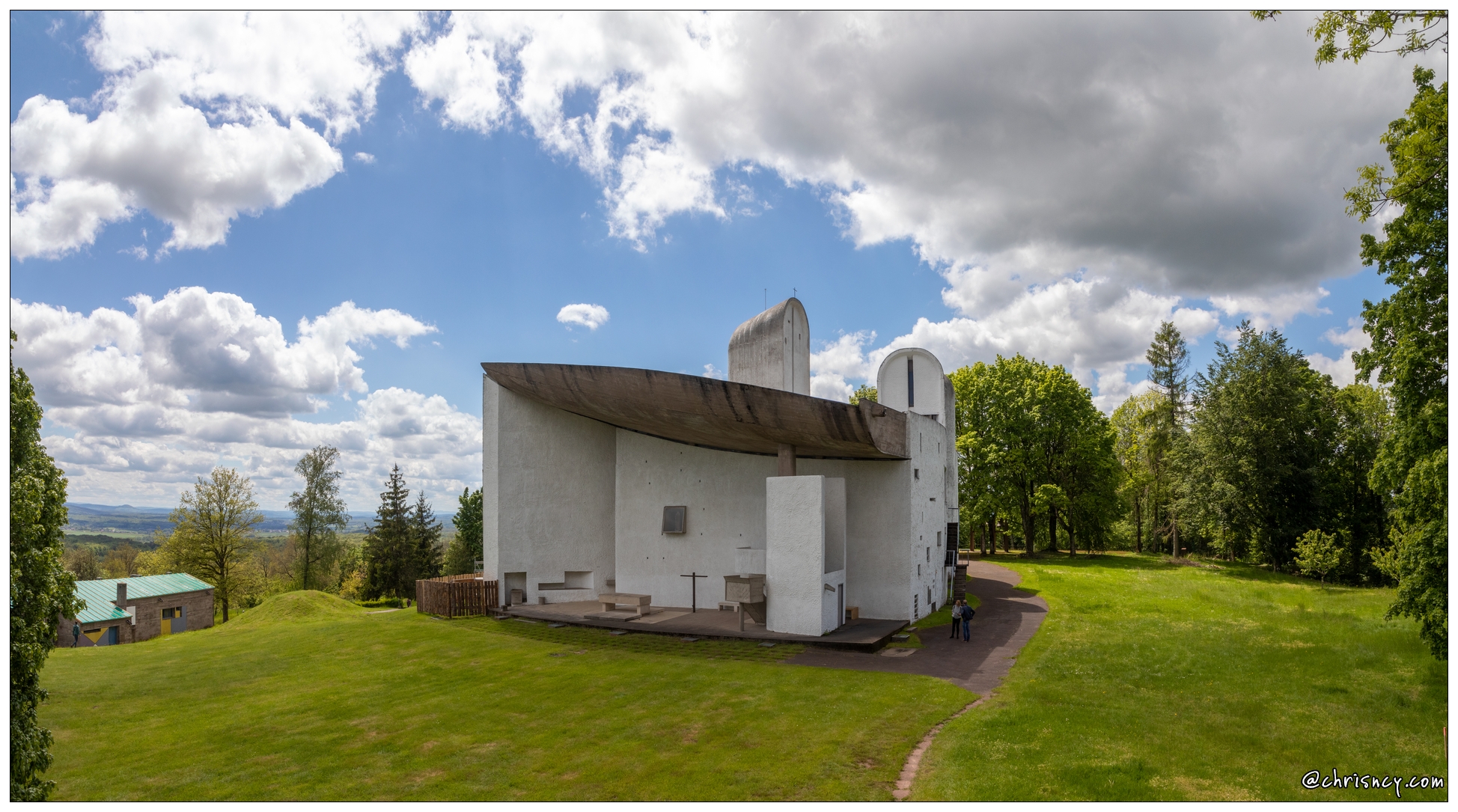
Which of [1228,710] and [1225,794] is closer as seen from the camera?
[1225,794]

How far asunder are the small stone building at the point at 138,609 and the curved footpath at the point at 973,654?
2566 centimetres

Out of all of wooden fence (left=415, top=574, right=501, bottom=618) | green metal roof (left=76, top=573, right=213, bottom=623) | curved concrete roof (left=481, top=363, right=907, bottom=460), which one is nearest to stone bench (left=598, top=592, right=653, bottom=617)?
wooden fence (left=415, top=574, right=501, bottom=618)

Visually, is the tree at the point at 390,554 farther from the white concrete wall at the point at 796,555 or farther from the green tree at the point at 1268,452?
the green tree at the point at 1268,452

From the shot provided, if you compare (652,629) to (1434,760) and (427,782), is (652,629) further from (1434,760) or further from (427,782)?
(1434,760)

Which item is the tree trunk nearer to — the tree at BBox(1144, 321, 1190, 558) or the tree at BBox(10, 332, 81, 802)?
the tree at BBox(1144, 321, 1190, 558)

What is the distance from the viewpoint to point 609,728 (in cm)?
962

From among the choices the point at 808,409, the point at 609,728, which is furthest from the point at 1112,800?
the point at 808,409

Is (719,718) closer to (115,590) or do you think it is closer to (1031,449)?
(115,590)

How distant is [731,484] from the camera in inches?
764

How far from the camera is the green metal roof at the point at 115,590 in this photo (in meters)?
24.6

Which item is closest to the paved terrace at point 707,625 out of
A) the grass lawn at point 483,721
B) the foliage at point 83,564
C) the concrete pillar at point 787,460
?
the grass lawn at point 483,721

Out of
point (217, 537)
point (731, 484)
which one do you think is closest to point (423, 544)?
point (217, 537)

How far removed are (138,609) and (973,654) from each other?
3075 cm

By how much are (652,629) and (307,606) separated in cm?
1349
